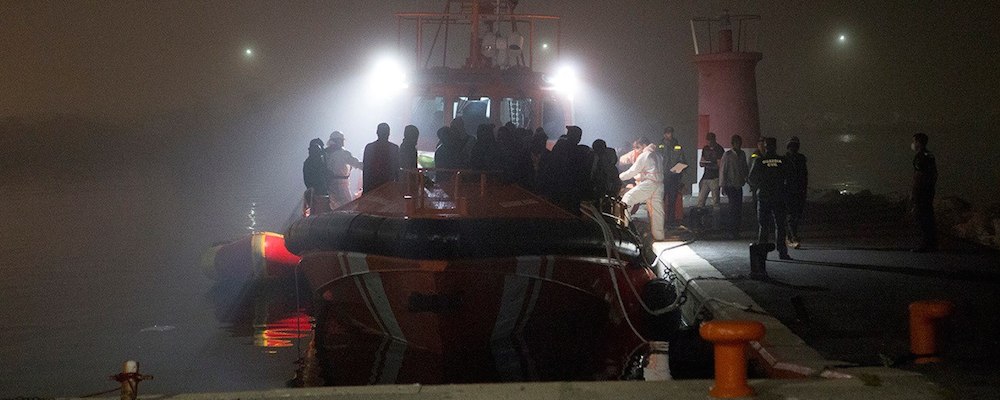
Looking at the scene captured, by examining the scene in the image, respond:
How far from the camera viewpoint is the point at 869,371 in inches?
285

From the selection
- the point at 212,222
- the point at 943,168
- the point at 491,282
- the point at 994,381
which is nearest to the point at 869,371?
the point at 994,381

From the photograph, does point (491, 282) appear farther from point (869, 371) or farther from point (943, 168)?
point (943, 168)

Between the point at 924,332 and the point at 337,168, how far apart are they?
824 centimetres

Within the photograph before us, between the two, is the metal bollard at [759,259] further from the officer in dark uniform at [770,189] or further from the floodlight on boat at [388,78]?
the floodlight on boat at [388,78]

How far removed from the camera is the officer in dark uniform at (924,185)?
13.4 metres

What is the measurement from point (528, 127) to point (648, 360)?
3.95 m

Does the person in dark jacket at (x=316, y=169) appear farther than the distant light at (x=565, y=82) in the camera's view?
No

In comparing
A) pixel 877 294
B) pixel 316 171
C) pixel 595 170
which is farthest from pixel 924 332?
pixel 316 171

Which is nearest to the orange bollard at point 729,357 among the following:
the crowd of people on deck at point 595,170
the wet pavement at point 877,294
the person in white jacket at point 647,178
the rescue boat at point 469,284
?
the wet pavement at point 877,294

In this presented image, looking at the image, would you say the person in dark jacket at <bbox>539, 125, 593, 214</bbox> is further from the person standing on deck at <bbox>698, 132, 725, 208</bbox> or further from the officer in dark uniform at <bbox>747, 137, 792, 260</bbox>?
the person standing on deck at <bbox>698, 132, 725, 208</bbox>

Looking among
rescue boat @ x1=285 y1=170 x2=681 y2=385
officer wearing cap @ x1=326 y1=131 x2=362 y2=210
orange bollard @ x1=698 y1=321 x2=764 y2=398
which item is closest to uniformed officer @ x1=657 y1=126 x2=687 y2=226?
officer wearing cap @ x1=326 y1=131 x2=362 y2=210

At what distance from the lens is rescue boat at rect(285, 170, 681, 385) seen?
9328 millimetres

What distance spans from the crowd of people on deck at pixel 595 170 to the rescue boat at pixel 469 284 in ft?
1.42

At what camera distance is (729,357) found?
6.59 meters
